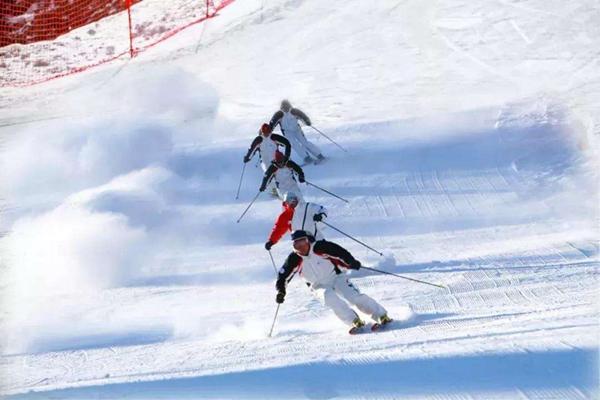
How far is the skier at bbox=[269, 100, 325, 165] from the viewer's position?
14.4m

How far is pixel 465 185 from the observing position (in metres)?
13.3

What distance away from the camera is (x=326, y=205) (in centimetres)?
1319

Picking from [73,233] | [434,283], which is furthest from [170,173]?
[434,283]

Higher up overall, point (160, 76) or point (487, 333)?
point (487, 333)

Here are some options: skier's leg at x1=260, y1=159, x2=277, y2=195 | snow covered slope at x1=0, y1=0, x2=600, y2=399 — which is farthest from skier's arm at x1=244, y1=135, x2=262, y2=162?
snow covered slope at x1=0, y1=0, x2=600, y2=399

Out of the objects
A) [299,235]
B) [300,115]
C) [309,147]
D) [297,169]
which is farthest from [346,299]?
[309,147]

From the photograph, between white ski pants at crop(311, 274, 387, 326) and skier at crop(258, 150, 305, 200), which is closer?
white ski pants at crop(311, 274, 387, 326)

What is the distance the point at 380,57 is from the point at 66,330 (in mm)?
12276

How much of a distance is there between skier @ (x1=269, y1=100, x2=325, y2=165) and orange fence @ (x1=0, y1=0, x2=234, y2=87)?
8.17 m

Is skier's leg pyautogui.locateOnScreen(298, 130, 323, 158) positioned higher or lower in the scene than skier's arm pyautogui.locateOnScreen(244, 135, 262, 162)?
lower

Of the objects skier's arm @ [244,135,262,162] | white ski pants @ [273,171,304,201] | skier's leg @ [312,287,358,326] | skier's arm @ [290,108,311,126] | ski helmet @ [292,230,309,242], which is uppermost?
ski helmet @ [292,230,309,242]

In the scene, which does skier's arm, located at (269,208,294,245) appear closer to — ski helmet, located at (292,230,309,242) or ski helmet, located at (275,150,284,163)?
ski helmet, located at (292,230,309,242)

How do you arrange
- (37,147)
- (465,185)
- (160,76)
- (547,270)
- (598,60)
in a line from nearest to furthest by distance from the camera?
(547,270), (465,185), (37,147), (598,60), (160,76)

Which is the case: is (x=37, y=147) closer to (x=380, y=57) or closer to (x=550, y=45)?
(x=380, y=57)
